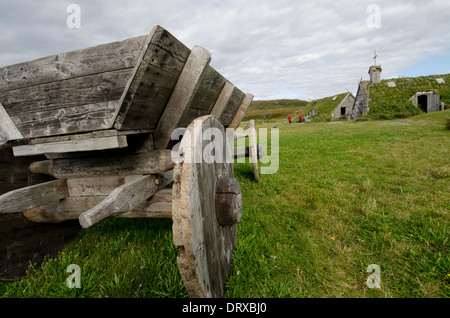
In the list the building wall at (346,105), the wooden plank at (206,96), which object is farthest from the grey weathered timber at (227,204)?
the building wall at (346,105)

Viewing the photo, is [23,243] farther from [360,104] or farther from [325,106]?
[325,106]

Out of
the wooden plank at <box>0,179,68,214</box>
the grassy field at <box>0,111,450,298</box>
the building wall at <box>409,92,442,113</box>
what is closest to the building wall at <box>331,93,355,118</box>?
the building wall at <box>409,92,442,113</box>

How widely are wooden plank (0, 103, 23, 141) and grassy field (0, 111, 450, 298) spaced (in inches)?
51.5

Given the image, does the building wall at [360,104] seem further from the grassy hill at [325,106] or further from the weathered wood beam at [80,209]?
the weathered wood beam at [80,209]

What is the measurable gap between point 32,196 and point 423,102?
31969 millimetres

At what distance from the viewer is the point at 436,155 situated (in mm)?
5777

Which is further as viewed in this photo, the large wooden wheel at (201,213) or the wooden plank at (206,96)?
the wooden plank at (206,96)

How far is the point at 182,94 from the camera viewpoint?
6.09ft

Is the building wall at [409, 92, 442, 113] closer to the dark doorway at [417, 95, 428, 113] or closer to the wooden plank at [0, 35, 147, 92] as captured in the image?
the dark doorway at [417, 95, 428, 113]

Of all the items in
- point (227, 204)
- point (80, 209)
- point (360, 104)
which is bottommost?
point (80, 209)

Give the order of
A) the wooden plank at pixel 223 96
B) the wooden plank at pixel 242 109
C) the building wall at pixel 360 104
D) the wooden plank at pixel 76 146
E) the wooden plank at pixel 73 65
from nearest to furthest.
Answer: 1. the wooden plank at pixel 73 65
2. the wooden plank at pixel 76 146
3. the wooden plank at pixel 223 96
4. the wooden plank at pixel 242 109
5. the building wall at pixel 360 104

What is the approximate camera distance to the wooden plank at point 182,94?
1743 mm

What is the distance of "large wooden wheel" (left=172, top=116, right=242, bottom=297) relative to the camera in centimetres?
103

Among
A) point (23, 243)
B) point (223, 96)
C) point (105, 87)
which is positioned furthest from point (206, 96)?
point (23, 243)
